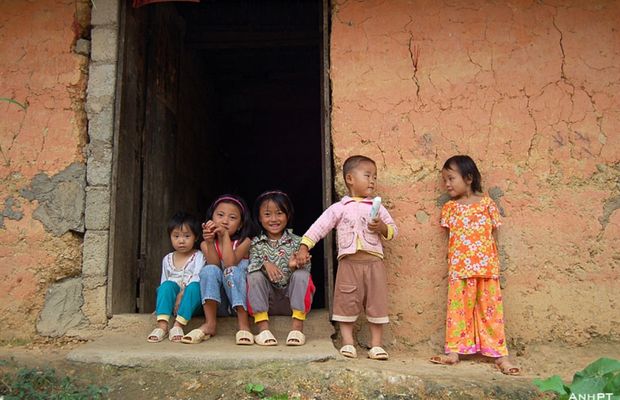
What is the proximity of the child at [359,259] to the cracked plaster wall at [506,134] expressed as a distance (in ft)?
0.73

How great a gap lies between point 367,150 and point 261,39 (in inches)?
93.5

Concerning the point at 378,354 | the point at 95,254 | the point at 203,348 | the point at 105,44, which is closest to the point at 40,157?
the point at 95,254

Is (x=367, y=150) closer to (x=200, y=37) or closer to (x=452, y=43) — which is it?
(x=452, y=43)

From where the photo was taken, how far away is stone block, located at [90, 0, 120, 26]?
420cm

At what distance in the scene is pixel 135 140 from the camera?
4.49m

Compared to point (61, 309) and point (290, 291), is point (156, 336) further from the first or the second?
A: point (290, 291)

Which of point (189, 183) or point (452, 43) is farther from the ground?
point (452, 43)

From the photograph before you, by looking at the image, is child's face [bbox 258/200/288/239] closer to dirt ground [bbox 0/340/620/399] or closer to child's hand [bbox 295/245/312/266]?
child's hand [bbox 295/245/312/266]

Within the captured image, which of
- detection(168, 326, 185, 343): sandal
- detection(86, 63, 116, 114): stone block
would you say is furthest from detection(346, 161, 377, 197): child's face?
detection(86, 63, 116, 114): stone block

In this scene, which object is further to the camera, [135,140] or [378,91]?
[135,140]

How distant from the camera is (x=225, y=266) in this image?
3.82 meters

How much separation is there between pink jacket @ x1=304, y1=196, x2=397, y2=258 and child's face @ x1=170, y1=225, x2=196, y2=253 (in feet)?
2.65

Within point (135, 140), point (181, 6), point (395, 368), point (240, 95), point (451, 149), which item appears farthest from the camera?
point (240, 95)

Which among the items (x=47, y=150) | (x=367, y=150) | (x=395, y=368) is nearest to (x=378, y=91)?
(x=367, y=150)
